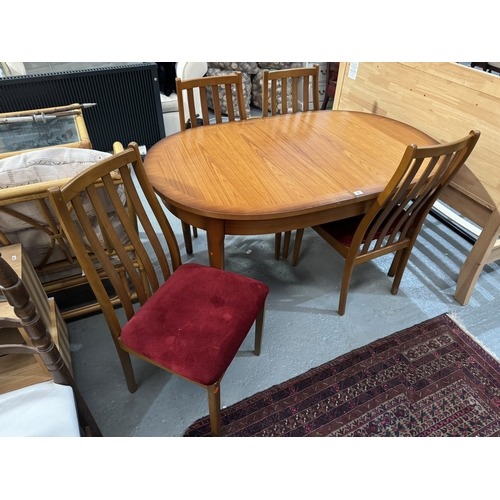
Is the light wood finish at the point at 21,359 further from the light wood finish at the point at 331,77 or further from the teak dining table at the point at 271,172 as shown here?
the light wood finish at the point at 331,77

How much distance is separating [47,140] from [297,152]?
1576mm

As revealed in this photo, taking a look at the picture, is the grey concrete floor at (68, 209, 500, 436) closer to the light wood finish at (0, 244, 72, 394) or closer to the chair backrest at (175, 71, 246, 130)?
the light wood finish at (0, 244, 72, 394)

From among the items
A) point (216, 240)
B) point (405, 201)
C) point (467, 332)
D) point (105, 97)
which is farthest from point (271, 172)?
point (105, 97)

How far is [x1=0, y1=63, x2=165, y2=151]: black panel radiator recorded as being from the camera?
Result: 2338 millimetres

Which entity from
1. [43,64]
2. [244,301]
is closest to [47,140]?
[43,64]

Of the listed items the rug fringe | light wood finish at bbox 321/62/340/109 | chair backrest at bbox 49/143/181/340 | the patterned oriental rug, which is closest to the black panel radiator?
chair backrest at bbox 49/143/181/340

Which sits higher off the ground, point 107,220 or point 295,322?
point 107,220

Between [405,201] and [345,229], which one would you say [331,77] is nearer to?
[345,229]

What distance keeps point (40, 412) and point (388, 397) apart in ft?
4.25

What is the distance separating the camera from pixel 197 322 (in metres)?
1.19

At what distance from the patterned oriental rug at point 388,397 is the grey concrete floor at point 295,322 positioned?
0.20ft

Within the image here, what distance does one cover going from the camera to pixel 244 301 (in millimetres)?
1271

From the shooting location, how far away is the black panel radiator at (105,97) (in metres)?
2.34

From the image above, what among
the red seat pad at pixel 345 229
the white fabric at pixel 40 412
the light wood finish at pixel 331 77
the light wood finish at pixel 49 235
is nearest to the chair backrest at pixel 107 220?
the light wood finish at pixel 49 235
